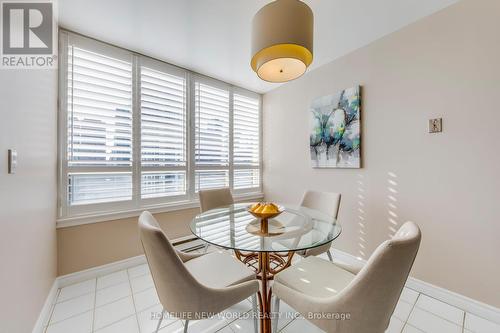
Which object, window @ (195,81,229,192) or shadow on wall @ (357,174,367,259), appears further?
window @ (195,81,229,192)

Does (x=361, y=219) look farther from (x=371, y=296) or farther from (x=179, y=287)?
(x=179, y=287)

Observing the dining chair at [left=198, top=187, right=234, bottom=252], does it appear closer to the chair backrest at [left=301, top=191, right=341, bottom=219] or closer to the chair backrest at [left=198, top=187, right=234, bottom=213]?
the chair backrest at [left=198, top=187, right=234, bottom=213]

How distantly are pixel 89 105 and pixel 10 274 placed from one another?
5.48 feet

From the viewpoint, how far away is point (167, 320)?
1.56m

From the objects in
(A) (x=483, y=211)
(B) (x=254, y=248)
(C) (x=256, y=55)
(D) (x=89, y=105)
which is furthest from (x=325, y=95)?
(D) (x=89, y=105)

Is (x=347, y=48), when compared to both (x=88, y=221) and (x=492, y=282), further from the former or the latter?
(x=88, y=221)

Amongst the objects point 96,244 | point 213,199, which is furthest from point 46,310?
point 213,199

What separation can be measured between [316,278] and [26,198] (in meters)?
1.95

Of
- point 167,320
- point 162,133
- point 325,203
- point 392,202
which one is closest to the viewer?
point 167,320

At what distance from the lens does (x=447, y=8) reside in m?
1.71

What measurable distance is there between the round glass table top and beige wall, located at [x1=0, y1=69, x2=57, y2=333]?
0.98 m

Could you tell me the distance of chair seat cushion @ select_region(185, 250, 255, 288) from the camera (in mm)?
1309

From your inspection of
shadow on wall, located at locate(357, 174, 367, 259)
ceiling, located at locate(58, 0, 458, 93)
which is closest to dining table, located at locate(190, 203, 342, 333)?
shadow on wall, located at locate(357, 174, 367, 259)

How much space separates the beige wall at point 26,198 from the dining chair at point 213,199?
1340mm
